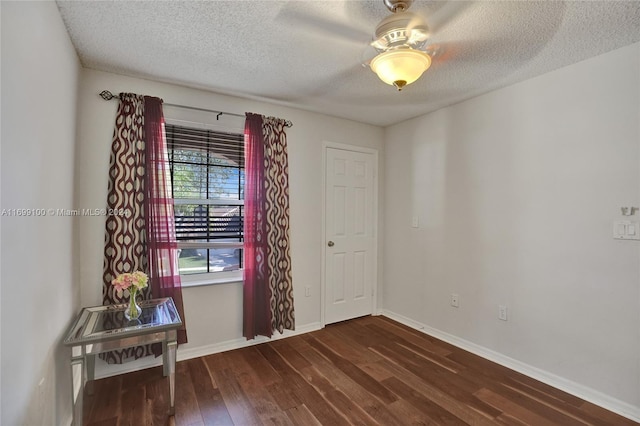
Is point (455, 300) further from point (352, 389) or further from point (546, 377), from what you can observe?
point (352, 389)

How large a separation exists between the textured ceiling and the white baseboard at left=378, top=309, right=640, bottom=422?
7.55 ft

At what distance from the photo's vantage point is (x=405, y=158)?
12.0ft

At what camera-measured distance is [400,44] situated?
5.16ft

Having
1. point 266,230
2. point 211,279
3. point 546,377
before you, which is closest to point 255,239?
point 266,230

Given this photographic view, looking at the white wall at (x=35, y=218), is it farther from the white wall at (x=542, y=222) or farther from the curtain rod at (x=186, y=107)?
the white wall at (x=542, y=222)

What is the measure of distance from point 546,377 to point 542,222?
1179mm

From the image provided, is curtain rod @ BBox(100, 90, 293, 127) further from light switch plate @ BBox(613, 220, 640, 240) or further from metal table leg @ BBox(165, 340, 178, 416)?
light switch plate @ BBox(613, 220, 640, 240)

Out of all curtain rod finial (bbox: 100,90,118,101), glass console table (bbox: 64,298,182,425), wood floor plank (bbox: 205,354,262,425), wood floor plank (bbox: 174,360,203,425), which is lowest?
wood floor plank (bbox: 205,354,262,425)

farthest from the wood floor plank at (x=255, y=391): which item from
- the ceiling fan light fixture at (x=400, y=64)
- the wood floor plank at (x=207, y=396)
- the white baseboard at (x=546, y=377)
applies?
the ceiling fan light fixture at (x=400, y=64)

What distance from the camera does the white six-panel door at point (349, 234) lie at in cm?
350

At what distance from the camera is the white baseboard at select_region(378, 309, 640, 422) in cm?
198

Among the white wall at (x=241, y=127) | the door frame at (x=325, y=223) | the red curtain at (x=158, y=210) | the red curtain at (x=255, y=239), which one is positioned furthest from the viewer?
the door frame at (x=325, y=223)

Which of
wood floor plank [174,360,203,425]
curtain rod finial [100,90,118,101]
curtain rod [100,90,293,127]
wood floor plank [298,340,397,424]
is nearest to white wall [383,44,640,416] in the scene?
wood floor plank [298,340,397,424]

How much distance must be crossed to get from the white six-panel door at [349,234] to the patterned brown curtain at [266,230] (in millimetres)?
588
